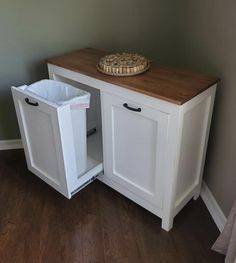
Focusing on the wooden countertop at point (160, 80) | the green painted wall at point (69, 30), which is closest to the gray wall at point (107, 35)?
the green painted wall at point (69, 30)

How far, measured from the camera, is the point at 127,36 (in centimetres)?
202

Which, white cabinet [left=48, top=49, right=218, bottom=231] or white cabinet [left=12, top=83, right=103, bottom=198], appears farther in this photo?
white cabinet [left=12, top=83, right=103, bottom=198]

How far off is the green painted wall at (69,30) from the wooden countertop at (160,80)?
347mm

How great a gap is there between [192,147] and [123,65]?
553 millimetres

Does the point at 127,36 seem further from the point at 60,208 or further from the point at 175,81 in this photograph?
the point at 60,208

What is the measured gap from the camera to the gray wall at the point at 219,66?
1.38m

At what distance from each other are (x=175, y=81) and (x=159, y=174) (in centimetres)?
46

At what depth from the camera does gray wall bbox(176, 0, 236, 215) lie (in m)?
1.38

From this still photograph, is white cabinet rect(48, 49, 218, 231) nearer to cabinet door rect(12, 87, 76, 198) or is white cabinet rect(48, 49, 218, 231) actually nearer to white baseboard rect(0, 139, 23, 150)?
cabinet door rect(12, 87, 76, 198)

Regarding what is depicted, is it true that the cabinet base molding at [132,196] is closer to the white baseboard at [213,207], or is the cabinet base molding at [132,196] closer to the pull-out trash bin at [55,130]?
the pull-out trash bin at [55,130]

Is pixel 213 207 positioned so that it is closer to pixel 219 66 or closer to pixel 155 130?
pixel 155 130

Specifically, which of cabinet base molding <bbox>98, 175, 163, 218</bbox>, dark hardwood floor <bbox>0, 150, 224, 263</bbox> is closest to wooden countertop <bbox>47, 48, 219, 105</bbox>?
cabinet base molding <bbox>98, 175, 163, 218</bbox>

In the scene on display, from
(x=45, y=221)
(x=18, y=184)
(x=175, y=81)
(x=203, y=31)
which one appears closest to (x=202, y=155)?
(x=175, y=81)

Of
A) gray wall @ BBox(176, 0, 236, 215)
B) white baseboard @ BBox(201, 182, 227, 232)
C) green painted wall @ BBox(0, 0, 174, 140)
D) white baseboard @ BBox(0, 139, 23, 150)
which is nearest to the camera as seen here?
gray wall @ BBox(176, 0, 236, 215)
